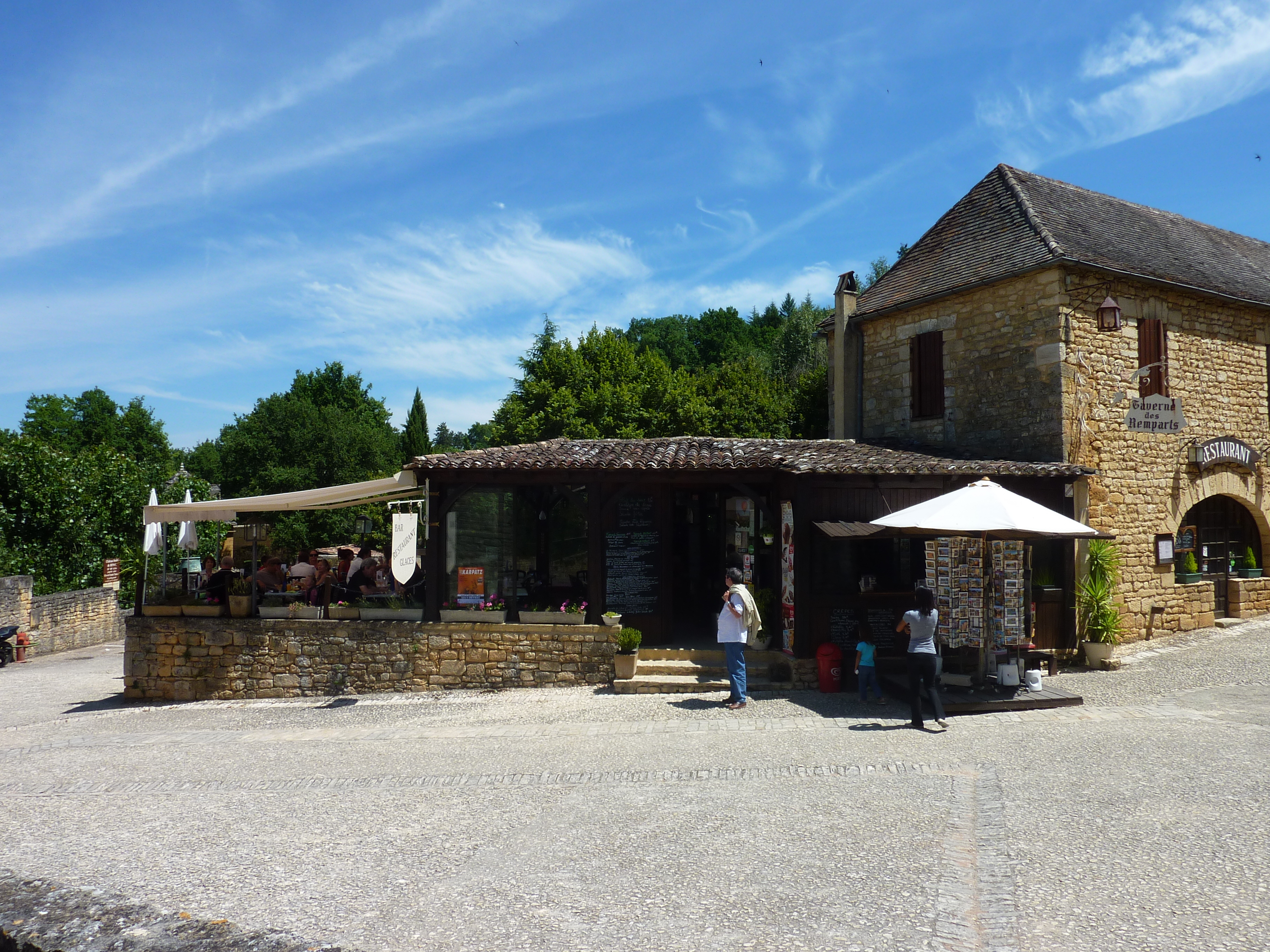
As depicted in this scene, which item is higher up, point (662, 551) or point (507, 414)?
point (507, 414)

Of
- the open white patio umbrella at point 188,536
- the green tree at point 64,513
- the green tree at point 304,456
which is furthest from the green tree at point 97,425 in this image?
the open white patio umbrella at point 188,536

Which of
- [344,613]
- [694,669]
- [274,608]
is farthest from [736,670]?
[274,608]

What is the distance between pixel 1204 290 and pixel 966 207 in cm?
427

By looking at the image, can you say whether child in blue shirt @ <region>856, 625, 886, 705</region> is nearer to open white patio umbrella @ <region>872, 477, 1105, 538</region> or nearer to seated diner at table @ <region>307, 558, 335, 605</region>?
open white patio umbrella @ <region>872, 477, 1105, 538</region>

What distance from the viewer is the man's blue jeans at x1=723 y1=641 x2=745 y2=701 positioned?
9.22 meters

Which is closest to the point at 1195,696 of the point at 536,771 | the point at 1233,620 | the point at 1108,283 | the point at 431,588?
the point at 1233,620

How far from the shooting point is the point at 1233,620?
43.8 feet

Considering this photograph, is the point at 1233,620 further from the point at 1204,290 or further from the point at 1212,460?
the point at 1204,290

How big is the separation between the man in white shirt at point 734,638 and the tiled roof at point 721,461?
1613 millimetres

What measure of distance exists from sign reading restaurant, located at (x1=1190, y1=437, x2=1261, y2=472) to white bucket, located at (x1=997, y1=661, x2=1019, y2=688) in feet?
20.2

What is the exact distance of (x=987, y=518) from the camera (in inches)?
334

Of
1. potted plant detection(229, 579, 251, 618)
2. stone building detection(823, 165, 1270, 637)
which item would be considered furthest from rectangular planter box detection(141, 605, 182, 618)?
stone building detection(823, 165, 1270, 637)

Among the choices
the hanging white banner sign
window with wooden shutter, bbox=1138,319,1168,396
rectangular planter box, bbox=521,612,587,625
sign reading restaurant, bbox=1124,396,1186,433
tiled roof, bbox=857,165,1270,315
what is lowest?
rectangular planter box, bbox=521,612,587,625

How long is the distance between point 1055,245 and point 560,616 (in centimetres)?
883
